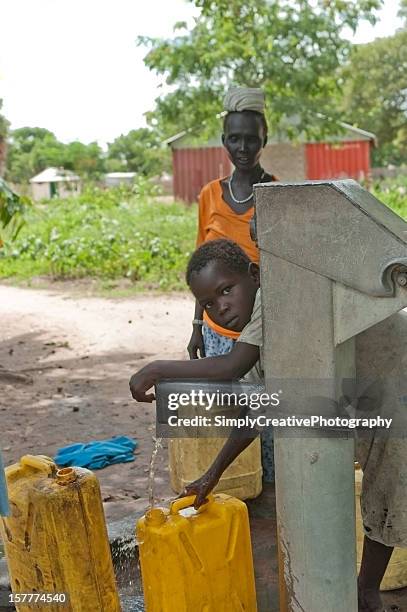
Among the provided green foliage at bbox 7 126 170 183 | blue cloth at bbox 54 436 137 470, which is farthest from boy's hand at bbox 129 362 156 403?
green foliage at bbox 7 126 170 183

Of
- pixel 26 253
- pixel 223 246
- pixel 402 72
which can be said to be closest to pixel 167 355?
pixel 223 246

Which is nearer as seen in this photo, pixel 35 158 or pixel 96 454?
pixel 96 454

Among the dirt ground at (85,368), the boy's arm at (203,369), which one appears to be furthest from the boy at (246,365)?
the dirt ground at (85,368)

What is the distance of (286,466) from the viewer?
186cm

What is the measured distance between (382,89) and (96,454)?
105 feet

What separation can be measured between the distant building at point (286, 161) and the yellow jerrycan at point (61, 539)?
19276 millimetres

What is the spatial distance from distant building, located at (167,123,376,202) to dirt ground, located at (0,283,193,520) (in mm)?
11573

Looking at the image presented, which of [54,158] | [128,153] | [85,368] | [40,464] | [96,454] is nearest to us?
[40,464]

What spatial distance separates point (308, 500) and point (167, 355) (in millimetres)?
5071

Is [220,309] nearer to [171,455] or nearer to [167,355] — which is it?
[171,455]

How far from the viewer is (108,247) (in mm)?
11641

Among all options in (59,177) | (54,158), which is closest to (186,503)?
(59,177)

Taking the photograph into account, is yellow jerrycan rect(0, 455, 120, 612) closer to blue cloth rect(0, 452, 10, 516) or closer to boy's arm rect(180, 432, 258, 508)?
blue cloth rect(0, 452, 10, 516)

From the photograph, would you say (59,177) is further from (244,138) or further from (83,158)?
(244,138)
